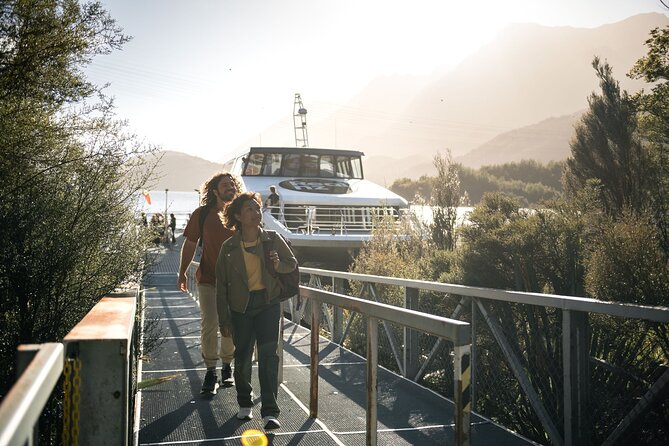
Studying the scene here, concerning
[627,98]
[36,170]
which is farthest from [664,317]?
[627,98]

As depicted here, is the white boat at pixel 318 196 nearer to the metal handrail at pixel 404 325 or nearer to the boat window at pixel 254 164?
the boat window at pixel 254 164

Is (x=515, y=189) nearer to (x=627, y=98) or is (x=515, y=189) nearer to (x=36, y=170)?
(x=627, y=98)

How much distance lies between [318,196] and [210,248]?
12.2 meters

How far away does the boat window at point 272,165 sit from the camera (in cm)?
1989

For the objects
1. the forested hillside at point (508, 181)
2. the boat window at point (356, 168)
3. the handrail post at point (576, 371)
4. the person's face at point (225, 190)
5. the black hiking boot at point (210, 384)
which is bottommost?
the black hiking boot at point (210, 384)

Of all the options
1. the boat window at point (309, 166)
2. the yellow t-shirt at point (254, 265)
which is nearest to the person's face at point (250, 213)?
the yellow t-shirt at point (254, 265)

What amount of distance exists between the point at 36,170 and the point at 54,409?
2299 mm

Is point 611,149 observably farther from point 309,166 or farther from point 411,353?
point 411,353

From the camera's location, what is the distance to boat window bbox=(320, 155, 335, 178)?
20336 millimetres

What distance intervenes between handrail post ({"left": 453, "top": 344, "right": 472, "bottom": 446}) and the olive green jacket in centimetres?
194

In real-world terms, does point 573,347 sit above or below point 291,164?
below

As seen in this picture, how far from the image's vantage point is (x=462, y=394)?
2826mm

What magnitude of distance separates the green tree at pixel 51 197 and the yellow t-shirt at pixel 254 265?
131 centimetres

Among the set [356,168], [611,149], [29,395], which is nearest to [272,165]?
[356,168]
